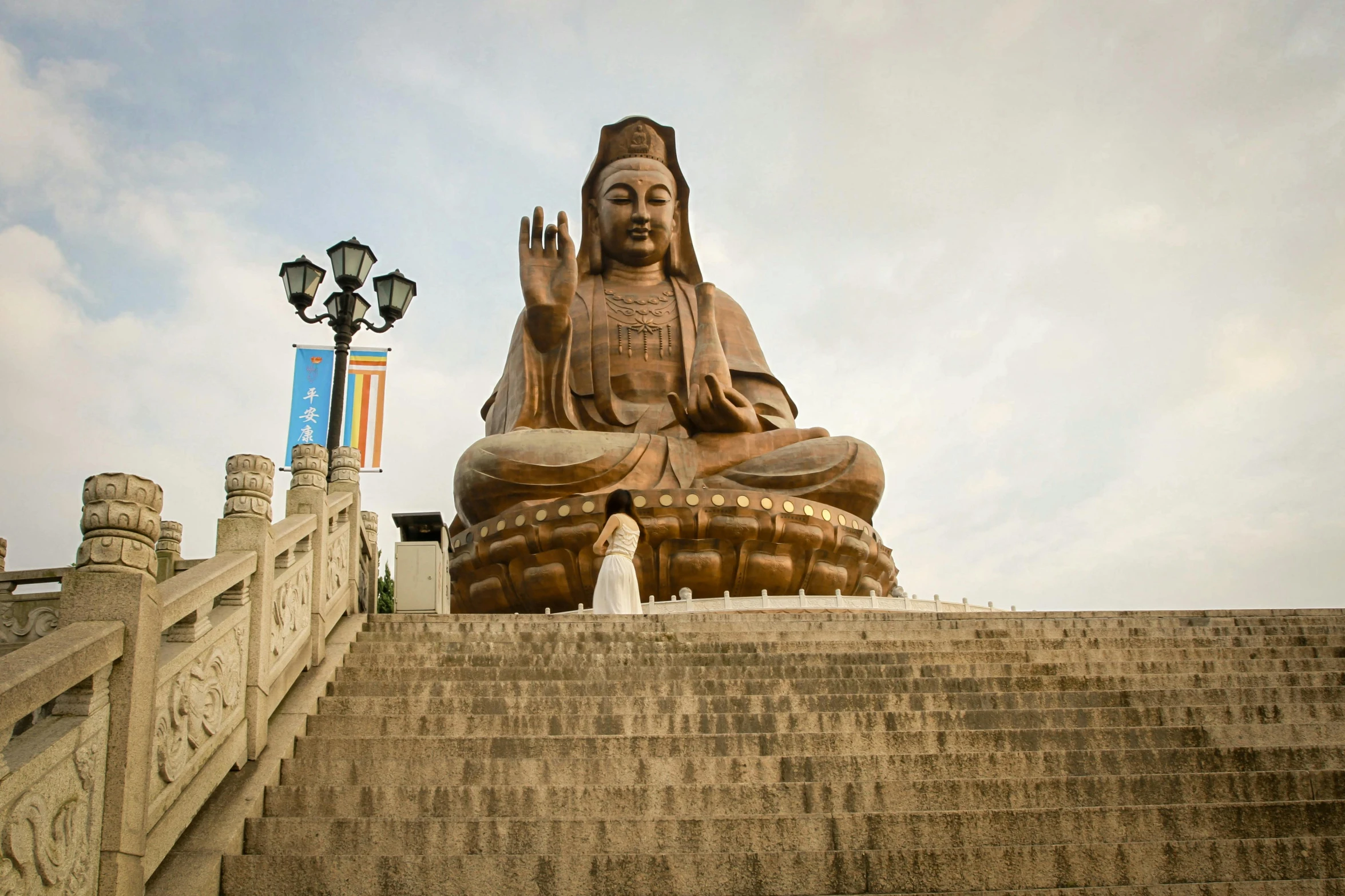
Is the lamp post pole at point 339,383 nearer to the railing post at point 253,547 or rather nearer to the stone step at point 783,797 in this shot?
the railing post at point 253,547

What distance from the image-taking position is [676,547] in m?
10.3

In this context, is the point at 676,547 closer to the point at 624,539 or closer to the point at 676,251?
the point at 624,539

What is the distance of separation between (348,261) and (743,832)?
573cm

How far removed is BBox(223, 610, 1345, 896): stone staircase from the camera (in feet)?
11.3

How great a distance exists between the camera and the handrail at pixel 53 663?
2842 millimetres

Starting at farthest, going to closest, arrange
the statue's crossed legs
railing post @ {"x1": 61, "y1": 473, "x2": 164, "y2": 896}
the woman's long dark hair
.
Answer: the statue's crossed legs, the woman's long dark hair, railing post @ {"x1": 61, "y1": 473, "x2": 164, "y2": 896}

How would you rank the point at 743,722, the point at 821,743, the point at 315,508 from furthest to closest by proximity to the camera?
the point at 315,508 → the point at 743,722 → the point at 821,743

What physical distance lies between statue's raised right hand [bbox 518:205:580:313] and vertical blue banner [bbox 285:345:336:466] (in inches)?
116

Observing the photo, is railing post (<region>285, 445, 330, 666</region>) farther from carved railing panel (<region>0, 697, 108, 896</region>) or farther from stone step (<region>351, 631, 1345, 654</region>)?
carved railing panel (<region>0, 697, 108, 896</region>)

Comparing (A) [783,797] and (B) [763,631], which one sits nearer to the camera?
(A) [783,797]

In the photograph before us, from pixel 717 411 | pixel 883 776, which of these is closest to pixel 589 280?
pixel 717 411

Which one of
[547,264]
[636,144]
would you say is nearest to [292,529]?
[547,264]

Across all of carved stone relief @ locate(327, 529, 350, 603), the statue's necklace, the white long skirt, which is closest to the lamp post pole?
carved stone relief @ locate(327, 529, 350, 603)

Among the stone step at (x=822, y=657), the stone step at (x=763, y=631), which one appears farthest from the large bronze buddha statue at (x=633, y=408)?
the stone step at (x=822, y=657)
